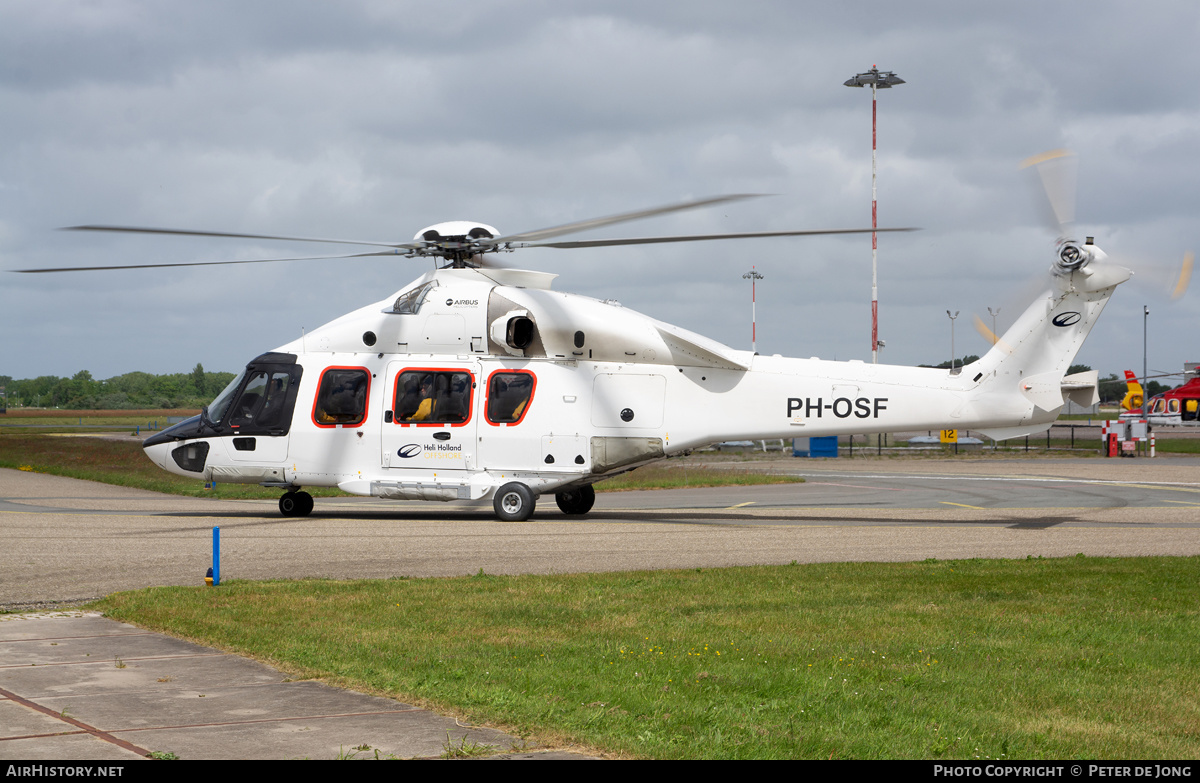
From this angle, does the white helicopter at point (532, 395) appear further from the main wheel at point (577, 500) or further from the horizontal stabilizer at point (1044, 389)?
the main wheel at point (577, 500)

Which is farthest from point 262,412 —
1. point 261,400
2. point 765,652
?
point 765,652

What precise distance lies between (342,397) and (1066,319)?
14126 millimetres

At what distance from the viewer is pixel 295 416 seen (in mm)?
21609

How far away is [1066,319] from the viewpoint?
64.4 feet

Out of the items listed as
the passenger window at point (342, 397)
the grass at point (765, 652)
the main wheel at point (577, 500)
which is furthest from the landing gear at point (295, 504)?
the grass at point (765, 652)

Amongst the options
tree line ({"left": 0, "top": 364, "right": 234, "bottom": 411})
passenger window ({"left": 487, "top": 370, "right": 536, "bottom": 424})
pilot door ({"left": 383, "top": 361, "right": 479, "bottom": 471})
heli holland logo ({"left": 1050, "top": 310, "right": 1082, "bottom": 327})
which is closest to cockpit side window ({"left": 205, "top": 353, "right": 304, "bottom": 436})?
pilot door ({"left": 383, "top": 361, "right": 479, "bottom": 471})

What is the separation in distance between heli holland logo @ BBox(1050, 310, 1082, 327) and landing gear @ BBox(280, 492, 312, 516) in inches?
600

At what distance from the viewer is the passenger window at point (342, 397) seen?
2136cm

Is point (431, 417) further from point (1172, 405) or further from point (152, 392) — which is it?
point (152, 392)

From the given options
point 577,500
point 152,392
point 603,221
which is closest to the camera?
point 603,221

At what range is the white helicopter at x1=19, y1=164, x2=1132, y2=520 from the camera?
66.6ft

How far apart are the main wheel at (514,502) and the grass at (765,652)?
7933 millimetres

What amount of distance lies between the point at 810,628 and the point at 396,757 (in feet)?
15.9

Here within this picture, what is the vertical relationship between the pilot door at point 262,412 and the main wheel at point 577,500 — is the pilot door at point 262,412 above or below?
above
